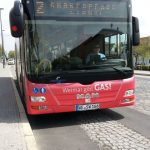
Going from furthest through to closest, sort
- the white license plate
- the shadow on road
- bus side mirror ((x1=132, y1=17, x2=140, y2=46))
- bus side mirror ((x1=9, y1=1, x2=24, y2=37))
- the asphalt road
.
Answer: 1. bus side mirror ((x1=132, y1=17, x2=140, y2=46))
2. the shadow on road
3. the white license plate
4. bus side mirror ((x1=9, y1=1, x2=24, y2=37))
5. the asphalt road

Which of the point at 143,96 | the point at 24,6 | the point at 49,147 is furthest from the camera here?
the point at 143,96

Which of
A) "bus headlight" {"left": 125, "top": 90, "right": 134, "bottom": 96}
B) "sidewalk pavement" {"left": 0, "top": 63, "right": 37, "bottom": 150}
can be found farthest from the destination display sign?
"sidewalk pavement" {"left": 0, "top": 63, "right": 37, "bottom": 150}

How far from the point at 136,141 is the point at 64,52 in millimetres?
2962

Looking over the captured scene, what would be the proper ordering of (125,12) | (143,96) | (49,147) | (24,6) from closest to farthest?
(49,147) → (24,6) → (125,12) → (143,96)

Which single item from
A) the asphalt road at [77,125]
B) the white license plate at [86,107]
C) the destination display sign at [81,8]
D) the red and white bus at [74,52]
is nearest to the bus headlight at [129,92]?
the red and white bus at [74,52]

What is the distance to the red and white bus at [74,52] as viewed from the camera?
8.61m

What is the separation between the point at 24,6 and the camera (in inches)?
340

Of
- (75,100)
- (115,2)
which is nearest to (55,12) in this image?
(115,2)

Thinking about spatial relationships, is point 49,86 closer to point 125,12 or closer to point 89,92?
point 89,92

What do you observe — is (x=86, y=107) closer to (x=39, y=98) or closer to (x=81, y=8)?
(x=39, y=98)

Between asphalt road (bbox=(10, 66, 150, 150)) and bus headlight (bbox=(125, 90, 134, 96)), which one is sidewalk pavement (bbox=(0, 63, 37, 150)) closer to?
asphalt road (bbox=(10, 66, 150, 150))

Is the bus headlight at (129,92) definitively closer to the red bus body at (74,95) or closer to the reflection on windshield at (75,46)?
the red bus body at (74,95)

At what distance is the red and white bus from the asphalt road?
487 millimetres

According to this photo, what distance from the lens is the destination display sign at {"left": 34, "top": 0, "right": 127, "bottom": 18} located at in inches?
342
